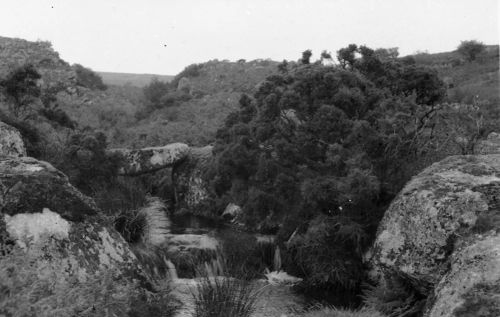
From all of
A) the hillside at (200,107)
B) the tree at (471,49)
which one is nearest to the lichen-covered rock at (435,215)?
the hillside at (200,107)

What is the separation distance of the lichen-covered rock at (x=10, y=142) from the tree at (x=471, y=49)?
42.3m

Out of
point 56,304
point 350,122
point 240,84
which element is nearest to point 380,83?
point 350,122


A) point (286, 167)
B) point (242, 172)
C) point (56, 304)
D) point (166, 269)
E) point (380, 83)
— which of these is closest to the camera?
point (56, 304)

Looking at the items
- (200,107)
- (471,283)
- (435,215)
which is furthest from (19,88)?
(200,107)

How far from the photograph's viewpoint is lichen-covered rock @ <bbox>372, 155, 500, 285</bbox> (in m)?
7.18

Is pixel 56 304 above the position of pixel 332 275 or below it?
above

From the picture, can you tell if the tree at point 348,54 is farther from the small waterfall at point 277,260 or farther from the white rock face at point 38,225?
the white rock face at point 38,225

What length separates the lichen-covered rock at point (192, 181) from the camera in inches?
738

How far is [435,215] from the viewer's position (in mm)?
7465

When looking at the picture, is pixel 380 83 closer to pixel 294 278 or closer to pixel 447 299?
pixel 294 278

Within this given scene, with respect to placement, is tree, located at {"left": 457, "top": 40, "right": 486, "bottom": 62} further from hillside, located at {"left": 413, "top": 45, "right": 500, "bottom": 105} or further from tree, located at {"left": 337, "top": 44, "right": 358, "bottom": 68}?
tree, located at {"left": 337, "top": 44, "right": 358, "bottom": 68}

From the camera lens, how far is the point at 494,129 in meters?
12.4

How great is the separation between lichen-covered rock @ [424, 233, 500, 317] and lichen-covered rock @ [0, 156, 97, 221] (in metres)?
4.64

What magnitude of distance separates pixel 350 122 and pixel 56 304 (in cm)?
874
